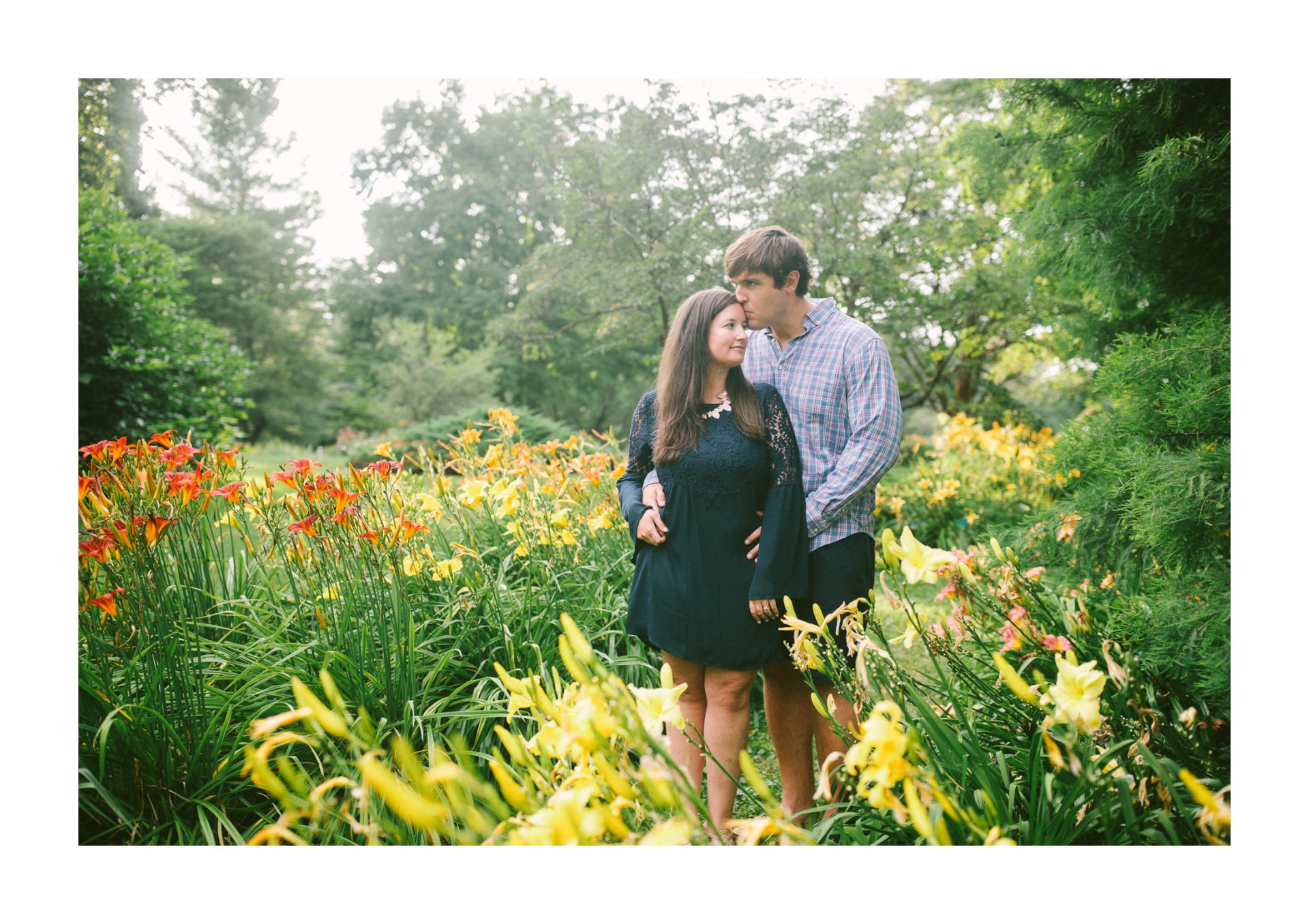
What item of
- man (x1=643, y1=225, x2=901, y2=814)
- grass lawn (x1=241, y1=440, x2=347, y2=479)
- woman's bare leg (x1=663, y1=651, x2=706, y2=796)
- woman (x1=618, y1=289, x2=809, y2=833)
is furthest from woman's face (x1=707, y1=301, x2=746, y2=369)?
grass lawn (x1=241, y1=440, x2=347, y2=479)

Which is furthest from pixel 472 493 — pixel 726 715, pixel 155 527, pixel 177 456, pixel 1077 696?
pixel 1077 696

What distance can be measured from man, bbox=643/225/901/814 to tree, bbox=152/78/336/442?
115 inches

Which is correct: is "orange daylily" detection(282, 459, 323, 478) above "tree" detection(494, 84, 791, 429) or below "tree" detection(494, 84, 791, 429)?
below

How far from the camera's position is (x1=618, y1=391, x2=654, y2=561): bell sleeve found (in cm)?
196

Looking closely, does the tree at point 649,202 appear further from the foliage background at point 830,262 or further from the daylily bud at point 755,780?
the daylily bud at point 755,780

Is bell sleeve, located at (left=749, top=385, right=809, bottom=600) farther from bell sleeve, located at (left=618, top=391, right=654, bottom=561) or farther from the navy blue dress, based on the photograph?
bell sleeve, located at (left=618, top=391, right=654, bottom=561)

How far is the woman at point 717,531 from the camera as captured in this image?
70.0 inches

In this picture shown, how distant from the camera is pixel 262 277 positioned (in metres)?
11.5

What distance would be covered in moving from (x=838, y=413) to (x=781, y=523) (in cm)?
38

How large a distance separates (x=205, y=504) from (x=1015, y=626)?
2.20m

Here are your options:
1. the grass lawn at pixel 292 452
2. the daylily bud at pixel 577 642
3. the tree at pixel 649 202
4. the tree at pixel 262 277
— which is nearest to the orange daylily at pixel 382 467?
the daylily bud at pixel 577 642
